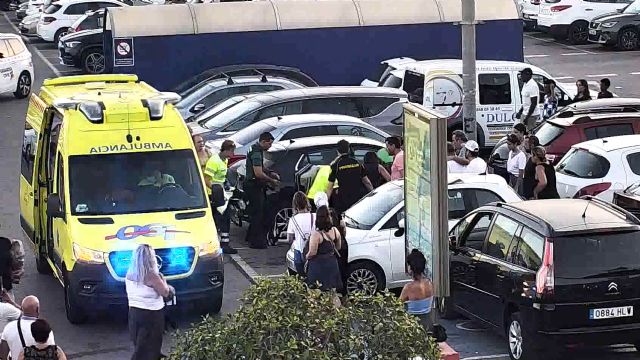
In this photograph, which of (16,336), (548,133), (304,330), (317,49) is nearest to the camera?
(304,330)

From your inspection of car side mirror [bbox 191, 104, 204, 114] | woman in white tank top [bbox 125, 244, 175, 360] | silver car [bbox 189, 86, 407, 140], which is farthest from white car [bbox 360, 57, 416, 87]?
woman in white tank top [bbox 125, 244, 175, 360]

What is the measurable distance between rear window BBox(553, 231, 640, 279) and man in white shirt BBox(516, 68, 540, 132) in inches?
402

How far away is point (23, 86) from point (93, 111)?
56.7 ft

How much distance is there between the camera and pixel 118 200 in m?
14.7

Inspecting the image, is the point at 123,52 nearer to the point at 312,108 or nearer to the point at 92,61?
the point at 312,108

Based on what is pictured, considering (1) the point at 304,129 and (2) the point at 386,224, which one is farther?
(1) the point at 304,129

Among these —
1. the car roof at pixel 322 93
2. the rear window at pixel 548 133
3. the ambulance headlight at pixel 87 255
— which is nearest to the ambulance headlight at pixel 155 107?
the ambulance headlight at pixel 87 255

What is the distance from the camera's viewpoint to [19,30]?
44.0 meters

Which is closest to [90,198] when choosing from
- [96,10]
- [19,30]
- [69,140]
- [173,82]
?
[69,140]

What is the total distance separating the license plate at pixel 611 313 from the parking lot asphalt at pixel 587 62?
19.2m

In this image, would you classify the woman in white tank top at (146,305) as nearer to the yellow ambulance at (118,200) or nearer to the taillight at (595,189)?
the yellow ambulance at (118,200)

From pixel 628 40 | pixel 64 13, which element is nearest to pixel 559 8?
pixel 628 40

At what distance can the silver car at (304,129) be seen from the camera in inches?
793

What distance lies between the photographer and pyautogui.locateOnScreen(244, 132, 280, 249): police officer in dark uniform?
17.8 m
